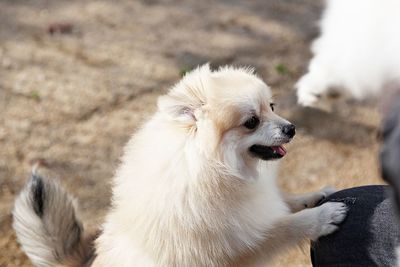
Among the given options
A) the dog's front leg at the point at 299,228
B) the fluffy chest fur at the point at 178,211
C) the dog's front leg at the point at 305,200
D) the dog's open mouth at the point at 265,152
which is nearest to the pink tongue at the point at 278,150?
the dog's open mouth at the point at 265,152

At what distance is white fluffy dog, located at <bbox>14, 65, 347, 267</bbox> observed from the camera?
1.44 metres

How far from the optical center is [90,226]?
2.26 metres

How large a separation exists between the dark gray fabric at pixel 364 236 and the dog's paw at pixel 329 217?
15 mm

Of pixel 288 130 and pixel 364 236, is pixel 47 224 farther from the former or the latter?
pixel 364 236

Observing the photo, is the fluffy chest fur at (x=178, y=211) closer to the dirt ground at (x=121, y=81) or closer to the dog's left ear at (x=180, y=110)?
the dog's left ear at (x=180, y=110)

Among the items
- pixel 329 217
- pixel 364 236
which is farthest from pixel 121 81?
pixel 364 236

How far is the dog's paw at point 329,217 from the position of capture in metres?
1.55

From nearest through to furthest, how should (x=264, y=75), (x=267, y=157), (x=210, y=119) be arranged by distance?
(x=210, y=119) → (x=267, y=157) → (x=264, y=75)

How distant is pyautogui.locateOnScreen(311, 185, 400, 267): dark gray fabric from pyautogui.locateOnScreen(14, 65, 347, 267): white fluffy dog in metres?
0.04

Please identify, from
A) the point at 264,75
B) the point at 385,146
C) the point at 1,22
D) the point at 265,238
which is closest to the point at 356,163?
the point at 264,75

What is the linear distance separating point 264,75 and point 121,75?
75cm

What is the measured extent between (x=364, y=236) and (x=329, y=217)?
0.49 ft

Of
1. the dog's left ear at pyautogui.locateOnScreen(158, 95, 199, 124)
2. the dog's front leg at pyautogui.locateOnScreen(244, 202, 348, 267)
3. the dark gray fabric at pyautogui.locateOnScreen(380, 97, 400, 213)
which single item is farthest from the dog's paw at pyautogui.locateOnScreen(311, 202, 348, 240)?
the dark gray fabric at pyautogui.locateOnScreen(380, 97, 400, 213)

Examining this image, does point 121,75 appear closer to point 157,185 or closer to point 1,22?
point 1,22
